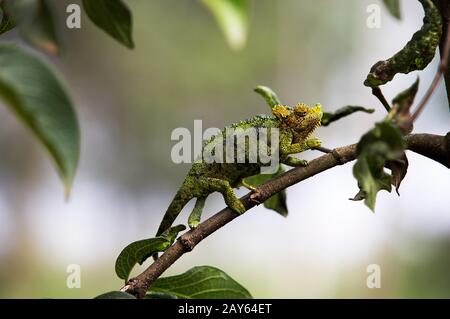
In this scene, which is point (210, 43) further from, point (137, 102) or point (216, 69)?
point (137, 102)

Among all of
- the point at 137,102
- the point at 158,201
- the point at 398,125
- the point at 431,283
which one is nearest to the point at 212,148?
the point at 398,125

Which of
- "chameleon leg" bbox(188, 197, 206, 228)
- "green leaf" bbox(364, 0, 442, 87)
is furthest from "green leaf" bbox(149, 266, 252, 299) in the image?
"green leaf" bbox(364, 0, 442, 87)

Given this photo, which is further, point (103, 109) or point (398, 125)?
point (103, 109)

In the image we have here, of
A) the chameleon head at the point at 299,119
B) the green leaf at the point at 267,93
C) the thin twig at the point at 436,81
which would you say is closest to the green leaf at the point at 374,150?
the thin twig at the point at 436,81

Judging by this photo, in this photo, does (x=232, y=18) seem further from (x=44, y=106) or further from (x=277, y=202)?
(x=277, y=202)

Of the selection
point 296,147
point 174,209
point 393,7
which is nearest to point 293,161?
point 296,147

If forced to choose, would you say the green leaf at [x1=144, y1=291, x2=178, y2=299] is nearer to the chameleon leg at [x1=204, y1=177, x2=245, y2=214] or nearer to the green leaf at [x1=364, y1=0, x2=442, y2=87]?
the chameleon leg at [x1=204, y1=177, x2=245, y2=214]

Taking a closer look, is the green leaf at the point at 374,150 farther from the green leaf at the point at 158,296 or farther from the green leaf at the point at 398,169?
the green leaf at the point at 158,296
